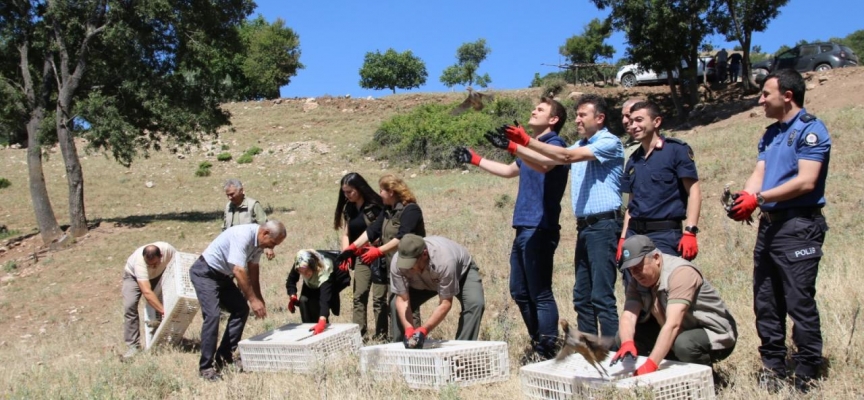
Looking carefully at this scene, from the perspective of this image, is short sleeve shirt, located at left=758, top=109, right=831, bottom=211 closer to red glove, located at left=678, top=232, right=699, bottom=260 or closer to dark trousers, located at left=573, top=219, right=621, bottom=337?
red glove, located at left=678, top=232, right=699, bottom=260

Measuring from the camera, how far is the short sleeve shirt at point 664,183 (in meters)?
4.67

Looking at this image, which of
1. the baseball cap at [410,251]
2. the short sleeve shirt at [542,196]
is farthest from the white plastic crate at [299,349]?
the short sleeve shirt at [542,196]

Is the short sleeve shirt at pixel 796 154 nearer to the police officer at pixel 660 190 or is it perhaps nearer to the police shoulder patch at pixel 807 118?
the police shoulder patch at pixel 807 118

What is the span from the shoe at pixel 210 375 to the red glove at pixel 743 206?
4.00 meters

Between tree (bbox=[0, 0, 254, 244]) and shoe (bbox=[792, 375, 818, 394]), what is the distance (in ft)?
50.7

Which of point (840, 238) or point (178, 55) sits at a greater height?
point (178, 55)

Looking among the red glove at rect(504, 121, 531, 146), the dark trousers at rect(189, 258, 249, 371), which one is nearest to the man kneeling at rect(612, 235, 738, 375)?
the red glove at rect(504, 121, 531, 146)

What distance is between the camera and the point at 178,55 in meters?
18.3

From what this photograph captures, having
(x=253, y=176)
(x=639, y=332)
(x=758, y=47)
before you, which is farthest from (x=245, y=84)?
(x=639, y=332)

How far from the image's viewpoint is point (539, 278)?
5188mm

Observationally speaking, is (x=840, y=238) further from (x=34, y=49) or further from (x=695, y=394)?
(x=34, y=49)

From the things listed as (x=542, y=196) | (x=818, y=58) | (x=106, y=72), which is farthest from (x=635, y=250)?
(x=818, y=58)

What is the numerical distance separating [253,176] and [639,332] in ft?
75.2

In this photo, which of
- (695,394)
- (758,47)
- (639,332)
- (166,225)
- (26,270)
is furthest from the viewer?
(758,47)
